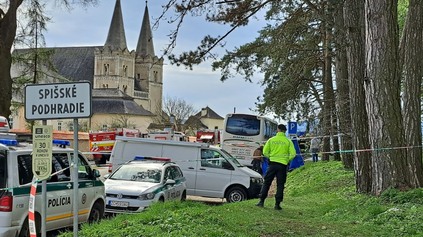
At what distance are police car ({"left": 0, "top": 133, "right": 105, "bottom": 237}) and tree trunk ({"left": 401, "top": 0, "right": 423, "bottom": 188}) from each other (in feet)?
22.5

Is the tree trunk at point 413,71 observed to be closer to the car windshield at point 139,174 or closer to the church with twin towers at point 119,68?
the car windshield at point 139,174

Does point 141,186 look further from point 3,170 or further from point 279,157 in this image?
point 3,170

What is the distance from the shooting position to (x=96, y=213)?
11641 millimetres

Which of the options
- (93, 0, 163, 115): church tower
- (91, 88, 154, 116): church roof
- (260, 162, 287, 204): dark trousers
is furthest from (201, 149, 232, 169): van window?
(93, 0, 163, 115): church tower

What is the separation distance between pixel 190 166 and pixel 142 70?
10944 centimetres

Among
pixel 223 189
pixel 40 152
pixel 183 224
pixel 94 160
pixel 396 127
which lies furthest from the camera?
pixel 94 160

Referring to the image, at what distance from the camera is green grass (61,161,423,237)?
802cm

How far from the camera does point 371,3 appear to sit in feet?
37.3

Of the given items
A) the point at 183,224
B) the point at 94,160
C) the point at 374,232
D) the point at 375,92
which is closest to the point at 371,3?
the point at 375,92

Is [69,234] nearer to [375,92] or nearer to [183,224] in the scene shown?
[183,224]

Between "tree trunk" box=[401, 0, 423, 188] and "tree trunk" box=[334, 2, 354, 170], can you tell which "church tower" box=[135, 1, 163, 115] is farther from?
Result: "tree trunk" box=[401, 0, 423, 188]

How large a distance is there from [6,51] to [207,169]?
867 cm

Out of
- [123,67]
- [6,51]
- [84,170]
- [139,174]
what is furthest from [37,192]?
[123,67]

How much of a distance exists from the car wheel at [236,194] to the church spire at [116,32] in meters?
104
